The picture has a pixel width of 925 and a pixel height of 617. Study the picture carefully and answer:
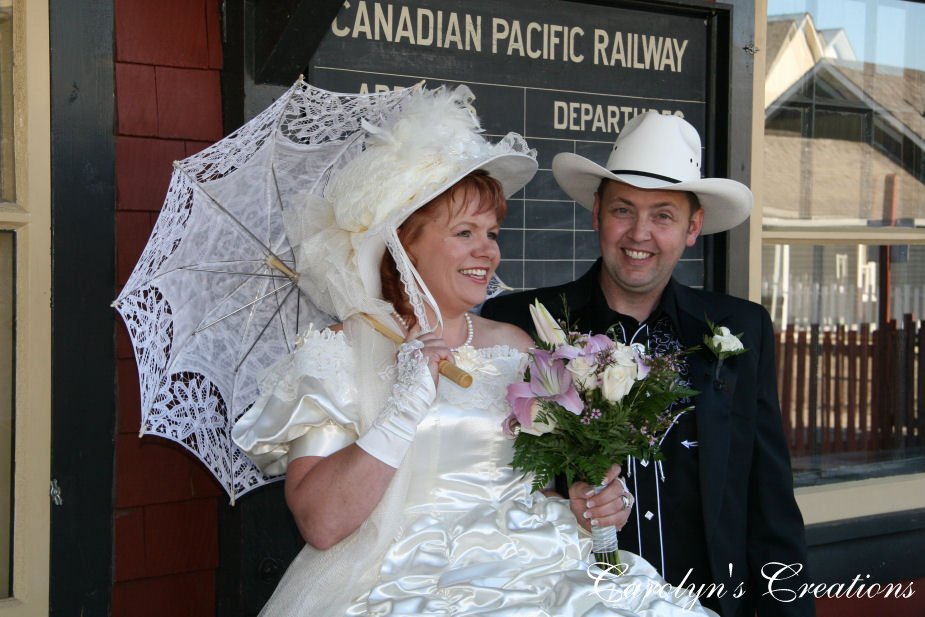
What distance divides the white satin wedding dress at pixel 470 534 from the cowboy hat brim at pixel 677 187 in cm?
72

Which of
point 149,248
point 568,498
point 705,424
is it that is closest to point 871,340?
point 705,424

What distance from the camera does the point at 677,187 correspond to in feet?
8.71

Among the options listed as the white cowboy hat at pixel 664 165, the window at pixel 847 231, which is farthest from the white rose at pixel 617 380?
the window at pixel 847 231

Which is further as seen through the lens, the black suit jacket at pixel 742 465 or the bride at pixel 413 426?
the black suit jacket at pixel 742 465

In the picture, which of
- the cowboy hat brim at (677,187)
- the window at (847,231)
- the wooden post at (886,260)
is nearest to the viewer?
the cowboy hat brim at (677,187)

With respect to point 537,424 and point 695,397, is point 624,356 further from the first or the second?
point 695,397

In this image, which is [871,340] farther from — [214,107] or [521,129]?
[214,107]

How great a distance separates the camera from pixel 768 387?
2754 mm

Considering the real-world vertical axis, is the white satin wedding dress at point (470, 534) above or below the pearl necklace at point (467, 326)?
below

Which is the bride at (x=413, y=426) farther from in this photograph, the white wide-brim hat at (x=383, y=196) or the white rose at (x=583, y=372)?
the white rose at (x=583, y=372)

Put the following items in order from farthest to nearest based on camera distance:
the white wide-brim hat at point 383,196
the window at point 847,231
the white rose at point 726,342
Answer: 1. the window at point 847,231
2. the white rose at point 726,342
3. the white wide-brim hat at point 383,196

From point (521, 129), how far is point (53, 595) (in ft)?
6.69

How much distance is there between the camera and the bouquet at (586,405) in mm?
2035

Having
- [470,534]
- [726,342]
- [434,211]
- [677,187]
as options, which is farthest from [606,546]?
[677,187]
